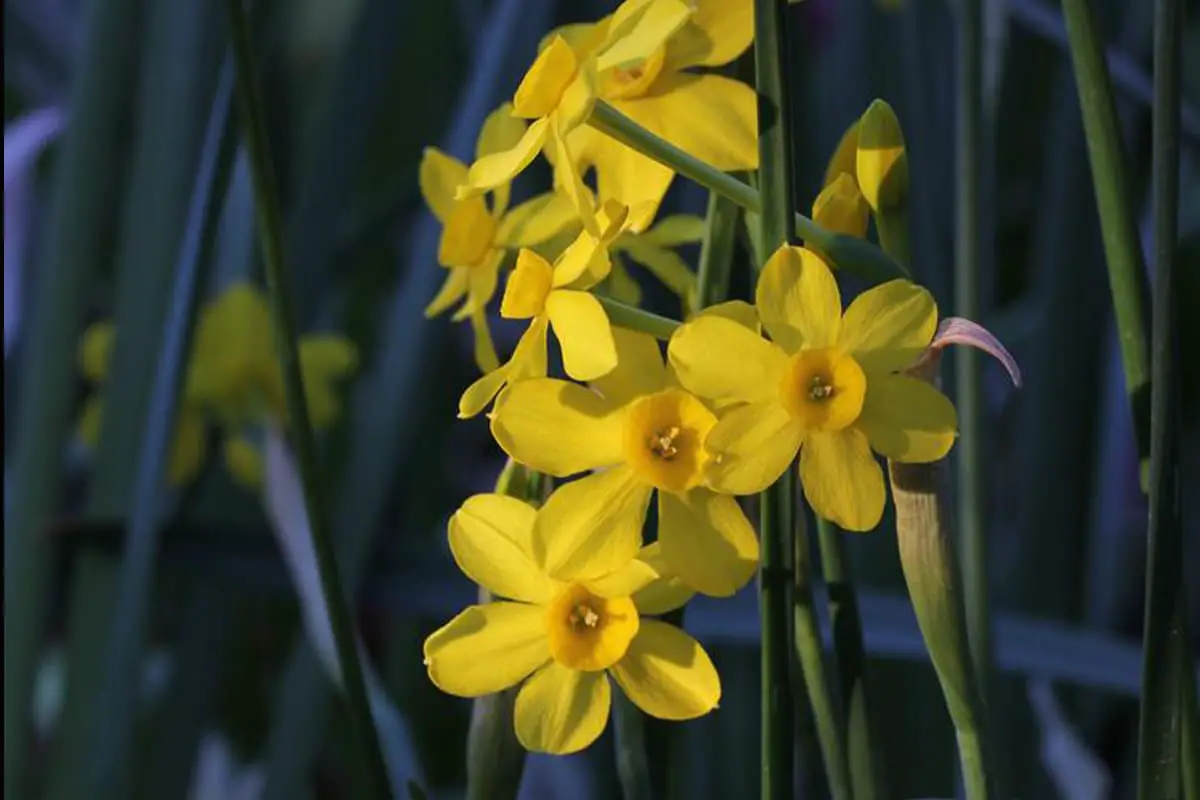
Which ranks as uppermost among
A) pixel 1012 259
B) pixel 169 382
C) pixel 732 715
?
pixel 1012 259

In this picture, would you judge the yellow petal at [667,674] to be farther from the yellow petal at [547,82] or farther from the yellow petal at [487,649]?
the yellow petal at [547,82]

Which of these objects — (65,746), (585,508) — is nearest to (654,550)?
(585,508)

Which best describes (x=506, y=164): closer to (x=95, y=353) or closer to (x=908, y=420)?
(x=908, y=420)

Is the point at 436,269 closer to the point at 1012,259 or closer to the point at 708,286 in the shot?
the point at 708,286

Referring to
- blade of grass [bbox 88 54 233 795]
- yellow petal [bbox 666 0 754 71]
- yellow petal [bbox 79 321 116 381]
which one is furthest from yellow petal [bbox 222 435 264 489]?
yellow petal [bbox 666 0 754 71]

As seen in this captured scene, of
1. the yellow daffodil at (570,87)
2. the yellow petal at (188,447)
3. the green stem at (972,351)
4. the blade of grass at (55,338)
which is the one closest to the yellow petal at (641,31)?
the yellow daffodil at (570,87)

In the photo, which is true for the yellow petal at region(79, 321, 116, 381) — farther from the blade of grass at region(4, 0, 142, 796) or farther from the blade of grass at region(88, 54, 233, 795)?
the blade of grass at region(88, 54, 233, 795)

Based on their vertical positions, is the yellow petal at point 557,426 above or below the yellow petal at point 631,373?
below
